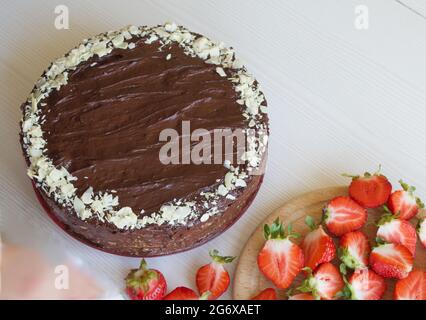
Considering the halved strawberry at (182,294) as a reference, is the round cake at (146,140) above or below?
above

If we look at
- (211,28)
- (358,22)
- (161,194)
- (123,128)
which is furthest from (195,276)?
(358,22)

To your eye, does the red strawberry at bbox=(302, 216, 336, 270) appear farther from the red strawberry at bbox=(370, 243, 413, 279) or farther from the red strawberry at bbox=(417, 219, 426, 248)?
the red strawberry at bbox=(417, 219, 426, 248)

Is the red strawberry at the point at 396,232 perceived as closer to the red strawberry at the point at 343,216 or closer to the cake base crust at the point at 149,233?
the red strawberry at the point at 343,216

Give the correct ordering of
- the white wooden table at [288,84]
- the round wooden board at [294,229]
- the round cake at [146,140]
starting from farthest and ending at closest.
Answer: the white wooden table at [288,84]
the round wooden board at [294,229]
the round cake at [146,140]

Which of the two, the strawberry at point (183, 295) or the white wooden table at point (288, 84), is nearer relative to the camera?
the strawberry at point (183, 295)

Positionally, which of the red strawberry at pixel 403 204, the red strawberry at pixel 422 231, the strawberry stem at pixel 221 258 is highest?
the red strawberry at pixel 403 204

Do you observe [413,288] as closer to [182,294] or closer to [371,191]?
[371,191]

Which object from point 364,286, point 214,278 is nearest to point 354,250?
point 364,286

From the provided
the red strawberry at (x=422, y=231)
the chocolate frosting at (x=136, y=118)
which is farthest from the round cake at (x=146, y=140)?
the red strawberry at (x=422, y=231)
